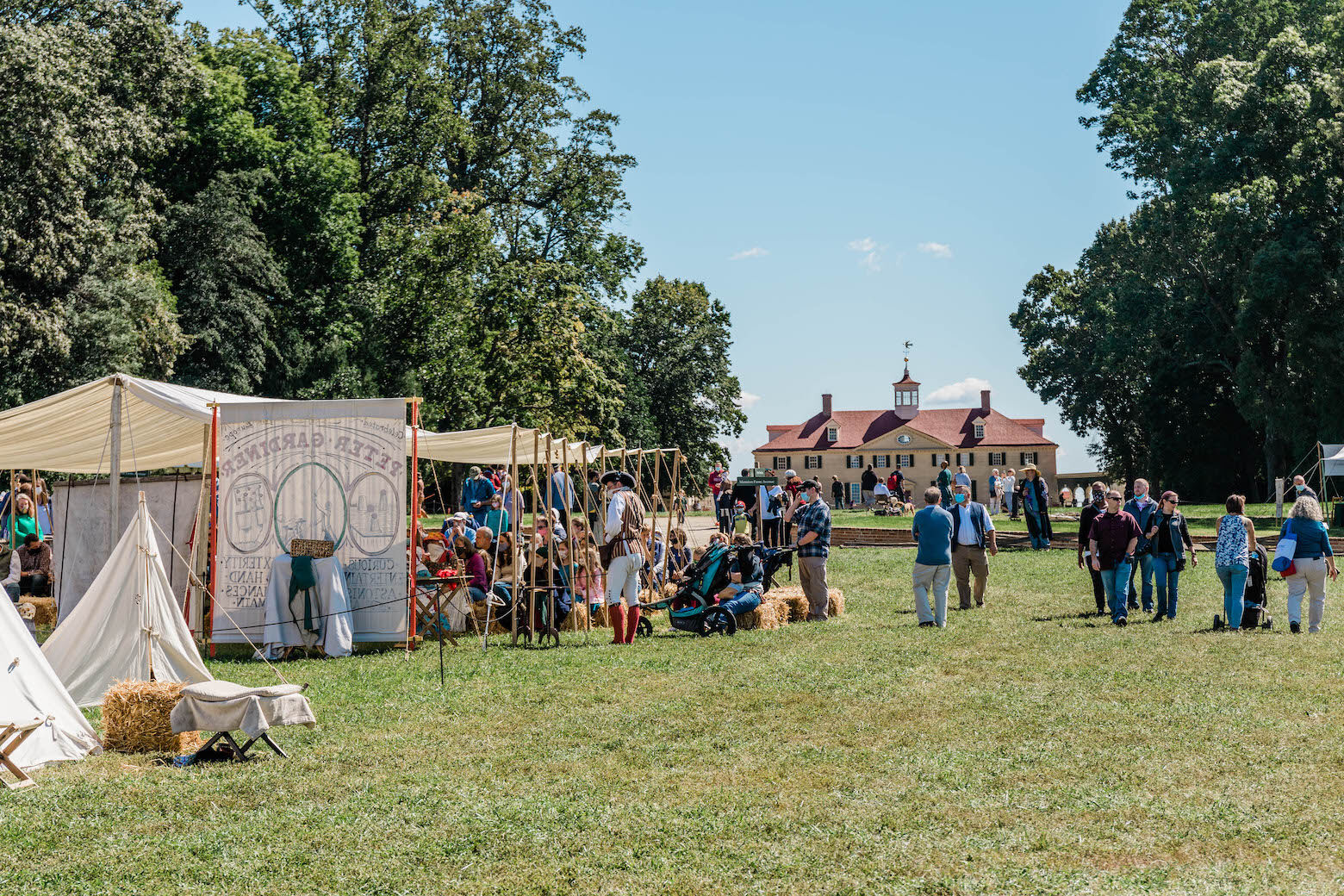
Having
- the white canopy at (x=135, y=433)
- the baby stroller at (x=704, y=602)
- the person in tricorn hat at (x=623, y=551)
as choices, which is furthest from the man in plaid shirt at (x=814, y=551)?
the white canopy at (x=135, y=433)

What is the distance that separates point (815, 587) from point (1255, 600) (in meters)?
5.28

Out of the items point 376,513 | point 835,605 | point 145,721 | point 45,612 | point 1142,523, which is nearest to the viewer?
point 145,721

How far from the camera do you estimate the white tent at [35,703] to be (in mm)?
8203

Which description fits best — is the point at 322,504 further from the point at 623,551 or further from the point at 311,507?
the point at 623,551

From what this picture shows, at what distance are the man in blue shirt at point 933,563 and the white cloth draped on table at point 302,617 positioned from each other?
666 centimetres

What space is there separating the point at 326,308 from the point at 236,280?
3468mm

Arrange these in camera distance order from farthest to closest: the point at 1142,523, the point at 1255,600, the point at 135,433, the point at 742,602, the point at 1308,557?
1. the point at 135,433
2. the point at 1142,523
3. the point at 1255,600
4. the point at 742,602
5. the point at 1308,557

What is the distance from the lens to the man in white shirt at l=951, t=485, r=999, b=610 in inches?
651

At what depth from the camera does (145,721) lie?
336 inches

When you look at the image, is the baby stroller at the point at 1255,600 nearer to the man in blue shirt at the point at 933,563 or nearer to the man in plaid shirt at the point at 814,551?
the man in blue shirt at the point at 933,563

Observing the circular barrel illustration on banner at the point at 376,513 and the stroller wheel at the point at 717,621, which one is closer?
the circular barrel illustration on banner at the point at 376,513

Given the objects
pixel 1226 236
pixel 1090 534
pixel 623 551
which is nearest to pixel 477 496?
pixel 623 551

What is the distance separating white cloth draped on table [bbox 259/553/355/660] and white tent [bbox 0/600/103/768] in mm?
4424

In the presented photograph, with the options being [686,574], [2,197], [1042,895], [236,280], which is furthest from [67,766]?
[236,280]
